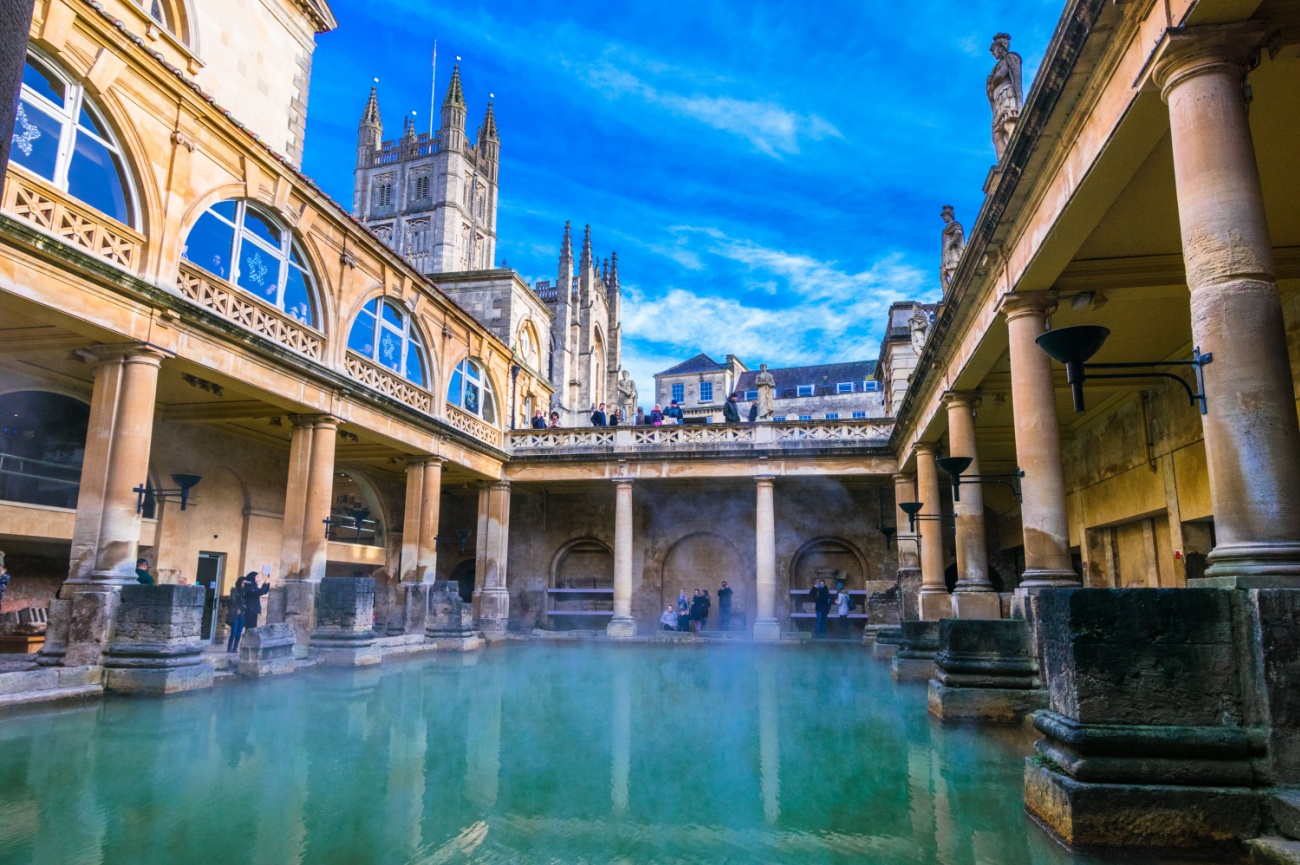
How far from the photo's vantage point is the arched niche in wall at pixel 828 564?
2589 centimetres

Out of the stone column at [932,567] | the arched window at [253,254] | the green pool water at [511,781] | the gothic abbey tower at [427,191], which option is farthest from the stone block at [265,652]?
the gothic abbey tower at [427,191]

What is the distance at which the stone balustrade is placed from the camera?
22281mm

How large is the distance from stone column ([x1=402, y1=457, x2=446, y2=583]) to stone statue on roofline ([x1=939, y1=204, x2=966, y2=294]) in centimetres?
1240

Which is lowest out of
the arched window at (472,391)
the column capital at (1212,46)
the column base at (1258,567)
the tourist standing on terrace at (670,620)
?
the tourist standing on terrace at (670,620)

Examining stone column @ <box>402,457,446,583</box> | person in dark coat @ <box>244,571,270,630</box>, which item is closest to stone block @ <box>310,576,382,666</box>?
person in dark coat @ <box>244,571,270,630</box>

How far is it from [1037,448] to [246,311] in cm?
1214

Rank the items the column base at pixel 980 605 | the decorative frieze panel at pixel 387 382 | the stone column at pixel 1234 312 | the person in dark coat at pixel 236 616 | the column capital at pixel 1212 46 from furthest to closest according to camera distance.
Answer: the decorative frieze panel at pixel 387 382 < the person in dark coat at pixel 236 616 < the column base at pixel 980 605 < the column capital at pixel 1212 46 < the stone column at pixel 1234 312

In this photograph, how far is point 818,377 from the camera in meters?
61.6

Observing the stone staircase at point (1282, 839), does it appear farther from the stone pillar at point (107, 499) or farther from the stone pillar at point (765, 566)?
the stone pillar at point (765, 566)

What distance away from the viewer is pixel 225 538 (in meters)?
18.5

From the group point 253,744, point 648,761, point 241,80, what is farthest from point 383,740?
point 241,80

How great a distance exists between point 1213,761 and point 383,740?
592 centimetres

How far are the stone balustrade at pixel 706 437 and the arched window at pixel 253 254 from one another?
9.34m

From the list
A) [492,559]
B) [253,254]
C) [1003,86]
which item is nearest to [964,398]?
[1003,86]
